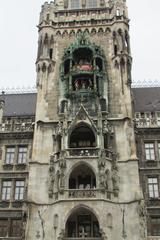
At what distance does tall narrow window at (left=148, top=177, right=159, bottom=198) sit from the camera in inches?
1253

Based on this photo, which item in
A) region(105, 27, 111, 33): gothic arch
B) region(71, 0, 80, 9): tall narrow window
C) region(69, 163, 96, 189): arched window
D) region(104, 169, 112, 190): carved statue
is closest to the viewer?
region(104, 169, 112, 190): carved statue

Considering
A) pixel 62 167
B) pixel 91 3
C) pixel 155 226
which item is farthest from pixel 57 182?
pixel 91 3

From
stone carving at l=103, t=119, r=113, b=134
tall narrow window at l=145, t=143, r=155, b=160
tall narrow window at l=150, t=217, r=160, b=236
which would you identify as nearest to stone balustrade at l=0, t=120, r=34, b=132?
stone carving at l=103, t=119, r=113, b=134

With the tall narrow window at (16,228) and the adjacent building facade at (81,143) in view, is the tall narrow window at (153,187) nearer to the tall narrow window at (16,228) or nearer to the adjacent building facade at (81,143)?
the adjacent building facade at (81,143)

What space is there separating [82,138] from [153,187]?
23.3 feet

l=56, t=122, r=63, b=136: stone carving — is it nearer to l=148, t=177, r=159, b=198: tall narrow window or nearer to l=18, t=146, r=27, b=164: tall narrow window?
l=18, t=146, r=27, b=164: tall narrow window

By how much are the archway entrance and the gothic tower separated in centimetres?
7

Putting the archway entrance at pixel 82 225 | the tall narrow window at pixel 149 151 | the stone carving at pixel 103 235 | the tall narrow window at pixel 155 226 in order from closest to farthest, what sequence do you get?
the stone carving at pixel 103 235 < the archway entrance at pixel 82 225 < the tall narrow window at pixel 155 226 < the tall narrow window at pixel 149 151

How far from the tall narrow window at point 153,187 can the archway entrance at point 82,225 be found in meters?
5.18

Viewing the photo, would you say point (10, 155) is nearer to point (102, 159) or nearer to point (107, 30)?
point (102, 159)

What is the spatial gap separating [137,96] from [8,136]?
13.8 m

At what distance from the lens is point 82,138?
3394 cm

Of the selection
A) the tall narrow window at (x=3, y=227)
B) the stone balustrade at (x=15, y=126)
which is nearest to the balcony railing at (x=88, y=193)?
the tall narrow window at (x=3, y=227)

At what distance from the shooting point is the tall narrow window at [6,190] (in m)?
32.8
